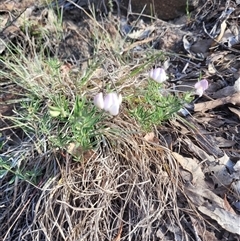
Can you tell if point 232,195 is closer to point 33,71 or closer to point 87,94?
point 87,94

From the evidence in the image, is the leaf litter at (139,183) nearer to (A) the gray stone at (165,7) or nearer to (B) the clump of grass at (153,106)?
(B) the clump of grass at (153,106)

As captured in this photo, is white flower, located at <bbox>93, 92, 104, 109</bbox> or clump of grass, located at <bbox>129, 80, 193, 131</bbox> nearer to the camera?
white flower, located at <bbox>93, 92, 104, 109</bbox>

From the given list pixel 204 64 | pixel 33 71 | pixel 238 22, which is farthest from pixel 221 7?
pixel 33 71

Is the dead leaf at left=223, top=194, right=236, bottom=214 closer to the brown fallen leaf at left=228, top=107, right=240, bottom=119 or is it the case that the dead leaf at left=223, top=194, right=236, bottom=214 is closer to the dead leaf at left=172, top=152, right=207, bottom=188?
the dead leaf at left=172, top=152, right=207, bottom=188

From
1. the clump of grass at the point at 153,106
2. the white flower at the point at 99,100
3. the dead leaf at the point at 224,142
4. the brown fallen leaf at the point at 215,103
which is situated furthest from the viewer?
the brown fallen leaf at the point at 215,103

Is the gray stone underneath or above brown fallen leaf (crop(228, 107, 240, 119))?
above

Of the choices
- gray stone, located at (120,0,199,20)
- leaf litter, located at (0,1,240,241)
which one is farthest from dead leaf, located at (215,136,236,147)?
gray stone, located at (120,0,199,20)

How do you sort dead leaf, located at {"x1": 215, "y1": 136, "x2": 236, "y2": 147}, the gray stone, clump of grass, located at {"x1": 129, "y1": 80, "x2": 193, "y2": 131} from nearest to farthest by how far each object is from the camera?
clump of grass, located at {"x1": 129, "y1": 80, "x2": 193, "y2": 131}
dead leaf, located at {"x1": 215, "y1": 136, "x2": 236, "y2": 147}
the gray stone

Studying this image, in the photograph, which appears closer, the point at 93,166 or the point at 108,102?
the point at 108,102

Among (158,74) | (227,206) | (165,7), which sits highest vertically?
(158,74)

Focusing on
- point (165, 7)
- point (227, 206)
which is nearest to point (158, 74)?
point (227, 206)

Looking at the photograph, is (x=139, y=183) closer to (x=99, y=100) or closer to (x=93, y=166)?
(x=93, y=166)

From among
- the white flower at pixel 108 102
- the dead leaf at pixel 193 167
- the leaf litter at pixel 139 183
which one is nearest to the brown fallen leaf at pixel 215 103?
the leaf litter at pixel 139 183
